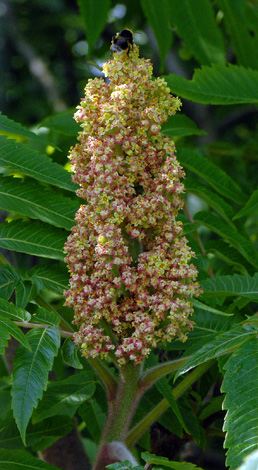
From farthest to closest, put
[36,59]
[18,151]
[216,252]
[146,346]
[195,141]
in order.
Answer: [36,59] → [195,141] → [216,252] → [18,151] → [146,346]

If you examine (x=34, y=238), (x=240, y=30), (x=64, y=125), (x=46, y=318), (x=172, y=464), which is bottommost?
(x=172, y=464)

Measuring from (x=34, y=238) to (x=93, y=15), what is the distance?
927mm

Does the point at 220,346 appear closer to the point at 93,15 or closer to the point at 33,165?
the point at 33,165

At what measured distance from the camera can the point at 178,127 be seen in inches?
100

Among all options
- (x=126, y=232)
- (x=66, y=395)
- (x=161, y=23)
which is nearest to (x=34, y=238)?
(x=126, y=232)

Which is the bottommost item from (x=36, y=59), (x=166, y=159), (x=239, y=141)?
(x=166, y=159)

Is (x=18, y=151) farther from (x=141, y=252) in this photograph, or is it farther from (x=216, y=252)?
(x=216, y=252)

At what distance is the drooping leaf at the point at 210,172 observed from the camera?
235 centimetres

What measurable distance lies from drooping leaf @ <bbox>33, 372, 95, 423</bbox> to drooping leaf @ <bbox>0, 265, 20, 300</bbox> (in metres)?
0.46

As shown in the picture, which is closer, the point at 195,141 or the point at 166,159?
the point at 166,159

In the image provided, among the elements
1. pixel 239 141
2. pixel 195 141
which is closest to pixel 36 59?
pixel 239 141

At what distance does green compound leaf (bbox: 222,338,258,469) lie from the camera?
1.27 meters

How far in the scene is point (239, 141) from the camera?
6.90 meters

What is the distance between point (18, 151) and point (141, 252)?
55 cm
